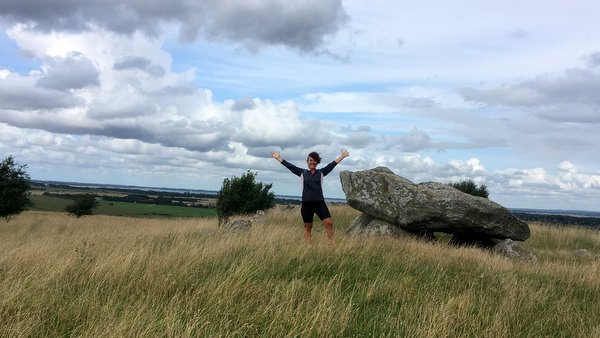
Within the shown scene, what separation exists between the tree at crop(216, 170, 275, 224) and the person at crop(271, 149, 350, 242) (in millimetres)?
16651

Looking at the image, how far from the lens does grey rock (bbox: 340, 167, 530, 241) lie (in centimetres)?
1348

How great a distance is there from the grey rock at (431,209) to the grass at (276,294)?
4311mm

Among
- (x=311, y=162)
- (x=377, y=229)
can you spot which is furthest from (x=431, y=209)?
(x=311, y=162)

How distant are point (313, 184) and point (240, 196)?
17.3 metres

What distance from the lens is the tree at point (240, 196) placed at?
27.3m

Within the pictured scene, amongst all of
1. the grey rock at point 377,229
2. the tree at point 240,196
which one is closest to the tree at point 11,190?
the tree at point 240,196

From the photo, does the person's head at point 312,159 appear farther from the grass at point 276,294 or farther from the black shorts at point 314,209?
the grass at point 276,294

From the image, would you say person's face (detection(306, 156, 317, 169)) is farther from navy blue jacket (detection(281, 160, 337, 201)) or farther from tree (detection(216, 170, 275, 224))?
tree (detection(216, 170, 275, 224))

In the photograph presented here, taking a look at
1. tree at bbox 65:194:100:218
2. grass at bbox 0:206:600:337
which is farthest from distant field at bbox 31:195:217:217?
grass at bbox 0:206:600:337

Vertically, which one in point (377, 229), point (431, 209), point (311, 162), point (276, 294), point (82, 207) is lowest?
point (82, 207)

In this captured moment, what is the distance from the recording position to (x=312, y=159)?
10812 mm

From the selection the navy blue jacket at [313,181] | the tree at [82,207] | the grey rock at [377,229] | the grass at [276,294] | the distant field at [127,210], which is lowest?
the distant field at [127,210]

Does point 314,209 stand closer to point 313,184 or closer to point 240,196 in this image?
point 313,184

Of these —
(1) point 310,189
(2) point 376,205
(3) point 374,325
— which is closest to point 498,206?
(2) point 376,205
